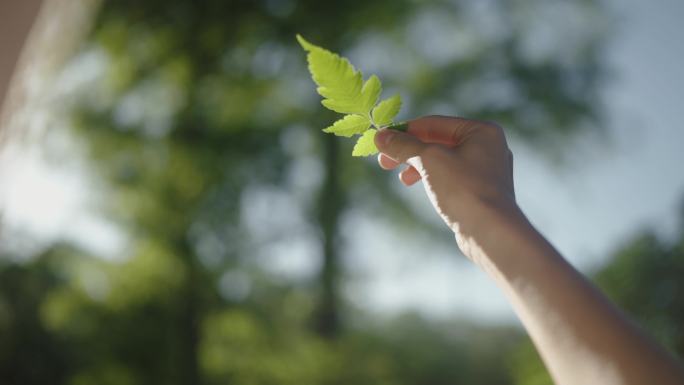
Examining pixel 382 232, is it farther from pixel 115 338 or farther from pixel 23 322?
pixel 23 322

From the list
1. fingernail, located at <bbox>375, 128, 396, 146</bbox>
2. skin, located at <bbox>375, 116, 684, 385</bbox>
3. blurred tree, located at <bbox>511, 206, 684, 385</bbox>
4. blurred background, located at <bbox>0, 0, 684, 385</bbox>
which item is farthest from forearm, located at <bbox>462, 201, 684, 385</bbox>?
blurred background, located at <bbox>0, 0, 684, 385</bbox>

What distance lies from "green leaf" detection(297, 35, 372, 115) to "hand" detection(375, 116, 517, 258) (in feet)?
0.12

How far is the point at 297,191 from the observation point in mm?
4504

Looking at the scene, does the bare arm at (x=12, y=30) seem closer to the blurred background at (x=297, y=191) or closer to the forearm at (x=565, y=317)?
the forearm at (x=565, y=317)

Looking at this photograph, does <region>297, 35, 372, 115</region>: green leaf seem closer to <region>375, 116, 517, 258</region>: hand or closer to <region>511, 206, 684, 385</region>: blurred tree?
<region>375, 116, 517, 258</region>: hand

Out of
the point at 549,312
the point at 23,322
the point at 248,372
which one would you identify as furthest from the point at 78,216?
the point at 549,312

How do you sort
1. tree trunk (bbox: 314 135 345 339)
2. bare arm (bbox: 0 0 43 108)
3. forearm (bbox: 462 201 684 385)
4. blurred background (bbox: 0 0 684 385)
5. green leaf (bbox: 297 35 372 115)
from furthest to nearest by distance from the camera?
tree trunk (bbox: 314 135 345 339) < blurred background (bbox: 0 0 684 385) < bare arm (bbox: 0 0 43 108) < green leaf (bbox: 297 35 372 115) < forearm (bbox: 462 201 684 385)

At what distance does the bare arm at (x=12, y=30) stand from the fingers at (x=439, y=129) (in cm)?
50

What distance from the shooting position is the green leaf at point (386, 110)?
0.45 meters

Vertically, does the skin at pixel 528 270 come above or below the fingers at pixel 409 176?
below

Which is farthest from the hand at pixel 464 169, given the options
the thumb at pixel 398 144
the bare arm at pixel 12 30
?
the bare arm at pixel 12 30

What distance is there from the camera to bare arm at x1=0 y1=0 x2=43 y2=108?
2.32 feet

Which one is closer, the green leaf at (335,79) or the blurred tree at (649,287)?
the green leaf at (335,79)

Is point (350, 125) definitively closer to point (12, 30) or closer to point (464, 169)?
point (464, 169)
